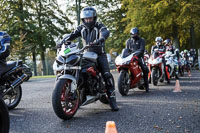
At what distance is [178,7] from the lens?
28469 millimetres

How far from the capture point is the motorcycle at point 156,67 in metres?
11.1

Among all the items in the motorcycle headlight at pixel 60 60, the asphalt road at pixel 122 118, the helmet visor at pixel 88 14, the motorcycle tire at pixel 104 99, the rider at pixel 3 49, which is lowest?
the asphalt road at pixel 122 118

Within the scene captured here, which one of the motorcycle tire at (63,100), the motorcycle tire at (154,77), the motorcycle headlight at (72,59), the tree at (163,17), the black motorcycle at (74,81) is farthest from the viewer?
the tree at (163,17)

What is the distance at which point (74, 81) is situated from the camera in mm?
5105

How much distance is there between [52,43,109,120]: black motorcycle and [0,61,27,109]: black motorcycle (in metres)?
1.24

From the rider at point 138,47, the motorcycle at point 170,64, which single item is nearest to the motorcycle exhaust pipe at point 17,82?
the rider at point 138,47

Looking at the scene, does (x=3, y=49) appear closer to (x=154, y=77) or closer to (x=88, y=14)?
(x=88, y=14)

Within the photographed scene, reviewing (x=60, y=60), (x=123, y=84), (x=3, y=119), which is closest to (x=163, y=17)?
(x=123, y=84)

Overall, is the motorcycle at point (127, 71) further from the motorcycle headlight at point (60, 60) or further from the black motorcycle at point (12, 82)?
the motorcycle headlight at point (60, 60)

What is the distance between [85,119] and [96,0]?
1428 inches

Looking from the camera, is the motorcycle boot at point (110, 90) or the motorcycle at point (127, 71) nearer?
the motorcycle boot at point (110, 90)

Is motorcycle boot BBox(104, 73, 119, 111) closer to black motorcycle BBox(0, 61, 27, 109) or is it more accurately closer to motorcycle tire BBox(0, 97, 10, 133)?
black motorcycle BBox(0, 61, 27, 109)

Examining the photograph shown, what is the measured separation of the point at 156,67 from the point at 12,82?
259 inches

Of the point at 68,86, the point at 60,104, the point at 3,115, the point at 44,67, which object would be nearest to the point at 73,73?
the point at 68,86
